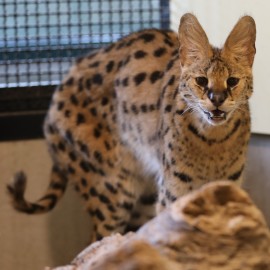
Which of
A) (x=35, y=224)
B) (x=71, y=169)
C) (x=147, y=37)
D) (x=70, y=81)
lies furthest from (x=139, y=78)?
(x=35, y=224)

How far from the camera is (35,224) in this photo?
2777 millimetres

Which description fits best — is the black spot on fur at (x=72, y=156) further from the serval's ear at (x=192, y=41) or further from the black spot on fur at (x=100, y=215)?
the serval's ear at (x=192, y=41)

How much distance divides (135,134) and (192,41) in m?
0.53

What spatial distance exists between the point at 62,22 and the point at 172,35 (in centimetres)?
55

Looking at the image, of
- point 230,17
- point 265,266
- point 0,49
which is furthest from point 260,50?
point 265,266

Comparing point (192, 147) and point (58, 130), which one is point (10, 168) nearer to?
point (58, 130)

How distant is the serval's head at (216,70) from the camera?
5.97ft

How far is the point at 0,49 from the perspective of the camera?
2781mm

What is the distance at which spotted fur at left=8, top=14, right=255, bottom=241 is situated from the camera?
2043 millimetres

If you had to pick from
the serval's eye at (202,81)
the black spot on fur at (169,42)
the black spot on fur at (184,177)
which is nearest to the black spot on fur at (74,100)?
the black spot on fur at (169,42)

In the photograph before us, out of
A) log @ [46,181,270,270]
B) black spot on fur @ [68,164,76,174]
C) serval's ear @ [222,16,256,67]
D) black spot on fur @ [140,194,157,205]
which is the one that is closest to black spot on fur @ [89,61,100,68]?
black spot on fur @ [68,164,76,174]

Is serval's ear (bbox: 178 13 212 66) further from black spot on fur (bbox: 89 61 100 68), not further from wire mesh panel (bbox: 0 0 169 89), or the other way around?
wire mesh panel (bbox: 0 0 169 89)

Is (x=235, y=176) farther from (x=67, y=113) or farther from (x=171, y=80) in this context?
(x=67, y=113)

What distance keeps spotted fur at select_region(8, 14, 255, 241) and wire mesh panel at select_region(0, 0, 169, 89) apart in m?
0.28
